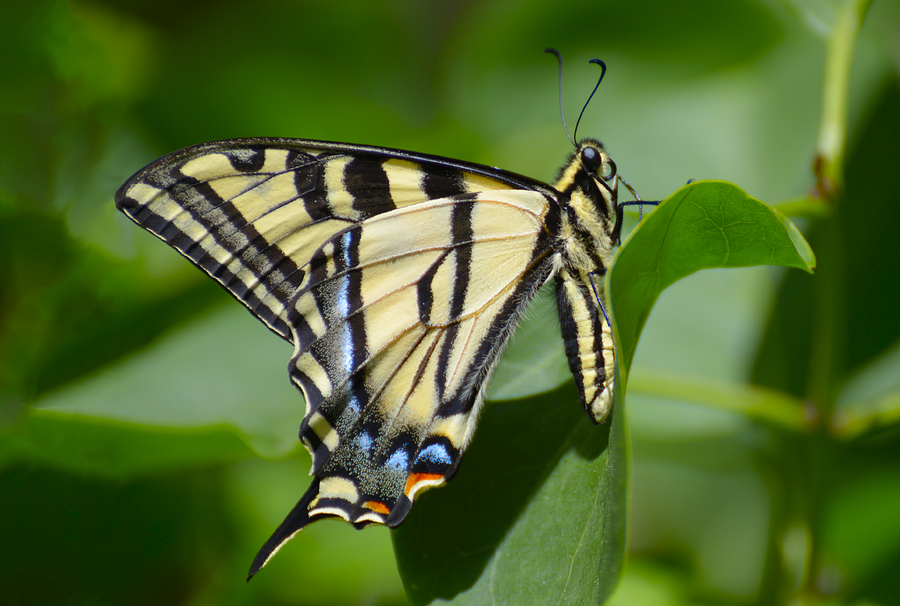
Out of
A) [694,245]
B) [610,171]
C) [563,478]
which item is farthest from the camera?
[610,171]

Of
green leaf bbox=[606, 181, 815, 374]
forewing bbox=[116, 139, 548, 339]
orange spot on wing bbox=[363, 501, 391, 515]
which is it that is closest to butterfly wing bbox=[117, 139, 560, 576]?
forewing bbox=[116, 139, 548, 339]

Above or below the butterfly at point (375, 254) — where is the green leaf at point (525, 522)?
below

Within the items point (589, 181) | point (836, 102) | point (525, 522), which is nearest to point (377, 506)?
point (525, 522)

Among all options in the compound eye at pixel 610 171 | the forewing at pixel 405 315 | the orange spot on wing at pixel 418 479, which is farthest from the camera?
the compound eye at pixel 610 171

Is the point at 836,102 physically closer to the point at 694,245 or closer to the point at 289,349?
the point at 694,245

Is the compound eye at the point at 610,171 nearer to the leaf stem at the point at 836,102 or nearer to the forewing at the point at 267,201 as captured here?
the forewing at the point at 267,201

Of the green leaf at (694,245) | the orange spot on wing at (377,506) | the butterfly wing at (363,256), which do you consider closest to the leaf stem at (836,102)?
the green leaf at (694,245)
